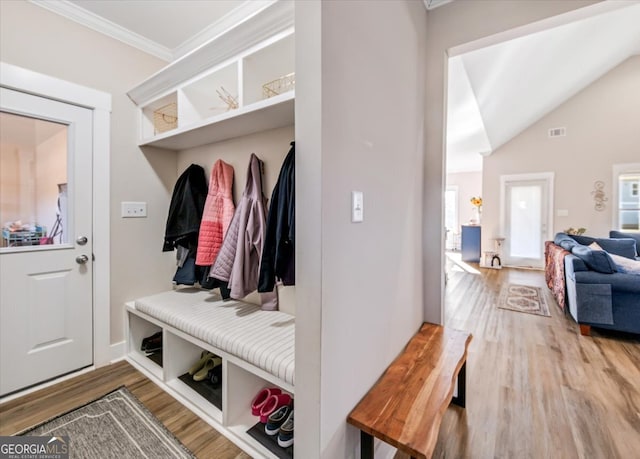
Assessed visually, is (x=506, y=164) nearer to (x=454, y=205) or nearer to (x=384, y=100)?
(x=454, y=205)

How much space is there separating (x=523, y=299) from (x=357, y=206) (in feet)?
13.4

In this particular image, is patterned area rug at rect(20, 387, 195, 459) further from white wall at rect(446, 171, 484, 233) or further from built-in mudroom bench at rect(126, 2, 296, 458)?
white wall at rect(446, 171, 484, 233)

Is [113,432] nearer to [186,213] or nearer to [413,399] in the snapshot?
[186,213]

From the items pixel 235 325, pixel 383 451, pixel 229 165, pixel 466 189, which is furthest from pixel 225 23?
pixel 466 189

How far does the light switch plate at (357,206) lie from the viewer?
99 cm

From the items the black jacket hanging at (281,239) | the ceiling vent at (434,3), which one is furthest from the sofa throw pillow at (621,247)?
the black jacket hanging at (281,239)

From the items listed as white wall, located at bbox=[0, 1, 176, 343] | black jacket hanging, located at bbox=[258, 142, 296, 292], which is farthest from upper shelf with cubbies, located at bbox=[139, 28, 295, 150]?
black jacket hanging, located at bbox=[258, 142, 296, 292]

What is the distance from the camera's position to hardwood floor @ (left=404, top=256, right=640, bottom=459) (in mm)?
1399

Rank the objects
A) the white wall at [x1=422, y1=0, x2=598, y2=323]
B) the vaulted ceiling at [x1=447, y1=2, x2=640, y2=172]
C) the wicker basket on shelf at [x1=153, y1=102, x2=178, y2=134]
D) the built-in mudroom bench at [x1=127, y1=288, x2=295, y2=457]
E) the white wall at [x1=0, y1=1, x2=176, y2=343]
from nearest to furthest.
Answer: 1. the built-in mudroom bench at [x1=127, y1=288, x2=295, y2=457]
2. the white wall at [x1=422, y1=0, x2=598, y2=323]
3. the white wall at [x1=0, y1=1, x2=176, y2=343]
4. the wicker basket on shelf at [x1=153, y1=102, x2=178, y2=134]
5. the vaulted ceiling at [x1=447, y1=2, x2=640, y2=172]

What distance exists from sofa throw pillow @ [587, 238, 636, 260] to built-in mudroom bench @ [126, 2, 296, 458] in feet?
16.5

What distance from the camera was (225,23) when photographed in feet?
6.53

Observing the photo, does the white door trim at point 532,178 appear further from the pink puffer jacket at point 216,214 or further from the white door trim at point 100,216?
the white door trim at point 100,216

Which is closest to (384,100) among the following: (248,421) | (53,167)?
(248,421)

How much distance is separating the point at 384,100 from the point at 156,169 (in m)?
2.05
